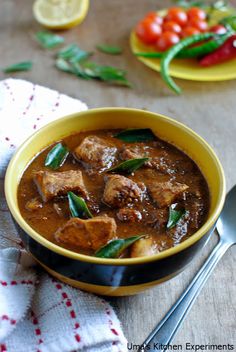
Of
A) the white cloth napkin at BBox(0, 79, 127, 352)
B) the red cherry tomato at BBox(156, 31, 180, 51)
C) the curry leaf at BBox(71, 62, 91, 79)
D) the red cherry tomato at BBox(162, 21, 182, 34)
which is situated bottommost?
the white cloth napkin at BBox(0, 79, 127, 352)

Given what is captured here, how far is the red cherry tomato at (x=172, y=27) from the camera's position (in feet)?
12.7

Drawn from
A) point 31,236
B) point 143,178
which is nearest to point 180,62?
point 143,178

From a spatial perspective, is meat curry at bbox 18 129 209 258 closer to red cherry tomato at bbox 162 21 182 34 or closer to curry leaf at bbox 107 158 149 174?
curry leaf at bbox 107 158 149 174

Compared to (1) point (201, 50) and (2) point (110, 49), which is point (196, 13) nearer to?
(1) point (201, 50)

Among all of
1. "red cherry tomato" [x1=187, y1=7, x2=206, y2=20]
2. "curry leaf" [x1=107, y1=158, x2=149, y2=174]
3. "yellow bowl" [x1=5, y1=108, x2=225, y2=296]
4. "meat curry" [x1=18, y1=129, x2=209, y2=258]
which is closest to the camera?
"yellow bowl" [x1=5, y1=108, x2=225, y2=296]

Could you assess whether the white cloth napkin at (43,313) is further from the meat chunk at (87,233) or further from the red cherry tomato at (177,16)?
the red cherry tomato at (177,16)

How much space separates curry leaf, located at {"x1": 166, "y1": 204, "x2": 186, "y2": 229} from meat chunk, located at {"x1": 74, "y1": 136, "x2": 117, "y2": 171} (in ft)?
1.35

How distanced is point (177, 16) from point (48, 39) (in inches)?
40.5

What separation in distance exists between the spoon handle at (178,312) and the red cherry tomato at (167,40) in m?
1.94

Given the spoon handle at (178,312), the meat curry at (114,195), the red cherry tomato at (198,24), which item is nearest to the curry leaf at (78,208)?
the meat curry at (114,195)

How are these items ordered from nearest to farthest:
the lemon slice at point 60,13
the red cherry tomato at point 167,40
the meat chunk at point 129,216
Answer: the meat chunk at point 129,216 < the red cherry tomato at point 167,40 < the lemon slice at point 60,13

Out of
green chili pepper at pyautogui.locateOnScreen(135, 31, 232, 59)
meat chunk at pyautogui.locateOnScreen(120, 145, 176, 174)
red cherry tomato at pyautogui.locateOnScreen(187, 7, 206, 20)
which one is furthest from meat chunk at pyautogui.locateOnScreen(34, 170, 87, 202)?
red cherry tomato at pyautogui.locateOnScreen(187, 7, 206, 20)

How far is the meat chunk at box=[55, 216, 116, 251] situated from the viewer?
1923 mm

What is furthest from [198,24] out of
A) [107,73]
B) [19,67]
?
[19,67]
